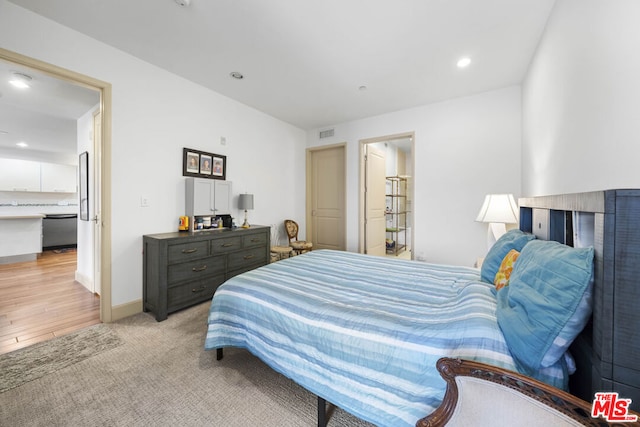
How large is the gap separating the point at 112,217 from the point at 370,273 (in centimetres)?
266

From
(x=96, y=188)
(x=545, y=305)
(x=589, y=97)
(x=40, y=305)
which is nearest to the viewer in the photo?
(x=545, y=305)

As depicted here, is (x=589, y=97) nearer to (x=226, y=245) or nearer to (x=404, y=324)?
(x=404, y=324)

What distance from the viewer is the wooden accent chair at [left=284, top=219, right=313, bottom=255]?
426 centimetres

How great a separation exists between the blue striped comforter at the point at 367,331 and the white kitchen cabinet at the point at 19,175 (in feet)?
25.1

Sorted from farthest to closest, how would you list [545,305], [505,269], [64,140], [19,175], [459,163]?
[19,175] → [64,140] → [459,163] → [505,269] → [545,305]

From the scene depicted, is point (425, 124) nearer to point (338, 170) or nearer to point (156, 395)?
point (338, 170)

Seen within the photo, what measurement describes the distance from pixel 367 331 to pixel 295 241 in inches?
139

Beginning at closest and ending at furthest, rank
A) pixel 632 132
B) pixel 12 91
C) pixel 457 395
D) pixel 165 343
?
pixel 457 395 < pixel 632 132 < pixel 165 343 < pixel 12 91

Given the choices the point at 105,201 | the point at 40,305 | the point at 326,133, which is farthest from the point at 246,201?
the point at 40,305

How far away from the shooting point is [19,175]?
226 inches

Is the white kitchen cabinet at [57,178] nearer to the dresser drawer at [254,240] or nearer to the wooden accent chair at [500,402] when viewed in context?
the dresser drawer at [254,240]

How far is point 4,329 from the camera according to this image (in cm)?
228

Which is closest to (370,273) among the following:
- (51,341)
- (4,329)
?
(51,341)

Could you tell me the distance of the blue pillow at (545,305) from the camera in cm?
81
